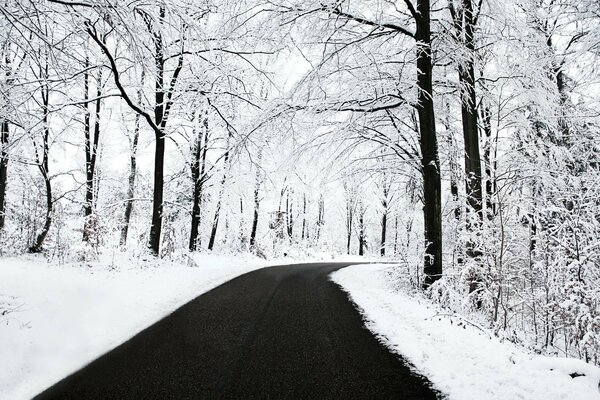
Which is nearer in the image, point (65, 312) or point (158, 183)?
point (65, 312)

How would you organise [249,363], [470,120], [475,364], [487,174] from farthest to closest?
[487,174] < [470,120] < [249,363] < [475,364]

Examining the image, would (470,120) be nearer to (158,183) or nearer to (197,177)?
(158,183)

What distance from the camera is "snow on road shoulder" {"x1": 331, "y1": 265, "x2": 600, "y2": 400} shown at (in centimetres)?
298

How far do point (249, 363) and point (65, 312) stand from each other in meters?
3.16

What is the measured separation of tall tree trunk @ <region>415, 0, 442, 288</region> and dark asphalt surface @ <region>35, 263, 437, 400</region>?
3109mm

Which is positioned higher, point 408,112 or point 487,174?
point 408,112

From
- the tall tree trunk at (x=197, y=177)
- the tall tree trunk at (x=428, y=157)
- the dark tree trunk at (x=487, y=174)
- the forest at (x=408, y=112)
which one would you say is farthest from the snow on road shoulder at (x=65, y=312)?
the tall tree trunk at (x=197, y=177)

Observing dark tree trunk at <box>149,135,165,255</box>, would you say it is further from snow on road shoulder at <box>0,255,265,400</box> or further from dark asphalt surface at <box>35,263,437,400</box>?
dark asphalt surface at <box>35,263,437,400</box>

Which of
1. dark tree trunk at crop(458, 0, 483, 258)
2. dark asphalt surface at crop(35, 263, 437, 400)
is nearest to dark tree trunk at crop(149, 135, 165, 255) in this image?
dark asphalt surface at crop(35, 263, 437, 400)

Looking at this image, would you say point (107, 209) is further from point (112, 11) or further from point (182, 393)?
point (182, 393)

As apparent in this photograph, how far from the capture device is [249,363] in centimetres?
374

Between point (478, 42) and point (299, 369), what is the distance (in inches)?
379

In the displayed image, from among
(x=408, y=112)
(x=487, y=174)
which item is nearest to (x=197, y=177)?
(x=408, y=112)

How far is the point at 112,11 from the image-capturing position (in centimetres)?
417
